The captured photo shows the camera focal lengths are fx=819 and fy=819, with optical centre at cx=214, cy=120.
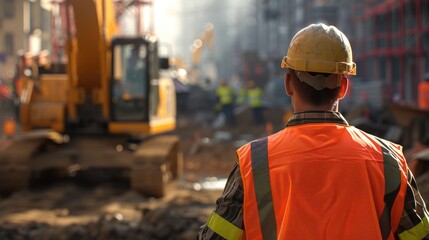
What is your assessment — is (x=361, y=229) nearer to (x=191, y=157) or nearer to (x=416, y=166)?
(x=416, y=166)

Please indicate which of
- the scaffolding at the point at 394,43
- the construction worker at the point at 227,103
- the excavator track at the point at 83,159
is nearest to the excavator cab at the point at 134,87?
the excavator track at the point at 83,159

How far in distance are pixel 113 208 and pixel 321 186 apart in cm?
916

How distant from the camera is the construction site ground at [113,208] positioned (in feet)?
29.7

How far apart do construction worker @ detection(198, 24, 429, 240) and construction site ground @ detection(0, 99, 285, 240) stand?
575cm

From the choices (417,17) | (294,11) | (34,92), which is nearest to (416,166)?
(34,92)

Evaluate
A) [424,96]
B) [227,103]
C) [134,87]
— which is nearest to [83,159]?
[134,87]

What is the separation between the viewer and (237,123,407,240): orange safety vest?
2.64 m

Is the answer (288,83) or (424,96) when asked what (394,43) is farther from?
(288,83)

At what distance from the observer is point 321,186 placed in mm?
2688

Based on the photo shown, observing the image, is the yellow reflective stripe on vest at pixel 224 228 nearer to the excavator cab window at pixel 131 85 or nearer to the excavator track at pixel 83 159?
the excavator track at pixel 83 159

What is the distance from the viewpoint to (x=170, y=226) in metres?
9.07

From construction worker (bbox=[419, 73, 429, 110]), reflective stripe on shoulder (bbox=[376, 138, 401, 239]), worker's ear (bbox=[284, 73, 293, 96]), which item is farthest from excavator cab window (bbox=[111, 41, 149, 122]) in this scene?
reflective stripe on shoulder (bbox=[376, 138, 401, 239])

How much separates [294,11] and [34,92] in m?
44.0

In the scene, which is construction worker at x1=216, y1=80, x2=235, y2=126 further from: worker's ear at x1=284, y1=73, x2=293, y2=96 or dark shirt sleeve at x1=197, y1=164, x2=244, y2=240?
dark shirt sleeve at x1=197, y1=164, x2=244, y2=240
